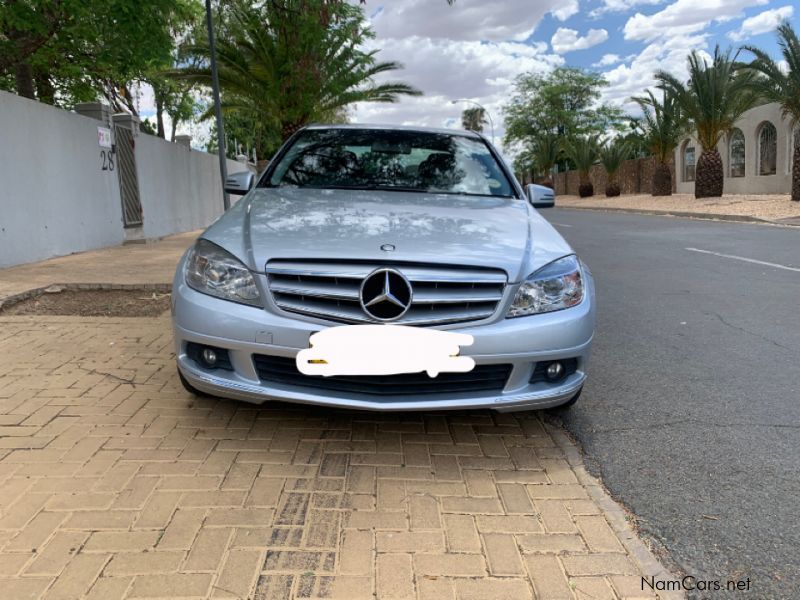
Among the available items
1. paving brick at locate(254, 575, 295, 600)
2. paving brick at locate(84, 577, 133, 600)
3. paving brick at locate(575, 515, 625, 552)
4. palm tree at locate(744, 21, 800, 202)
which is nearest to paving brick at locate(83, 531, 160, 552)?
paving brick at locate(84, 577, 133, 600)

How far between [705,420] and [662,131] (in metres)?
27.6

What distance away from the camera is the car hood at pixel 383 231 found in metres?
2.79

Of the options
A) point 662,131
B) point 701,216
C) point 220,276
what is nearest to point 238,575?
point 220,276

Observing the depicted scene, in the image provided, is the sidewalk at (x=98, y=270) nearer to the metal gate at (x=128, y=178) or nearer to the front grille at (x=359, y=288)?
the metal gate at (x=128, y=178)

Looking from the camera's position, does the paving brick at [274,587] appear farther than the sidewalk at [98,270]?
No

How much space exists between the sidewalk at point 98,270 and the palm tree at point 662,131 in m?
20.9

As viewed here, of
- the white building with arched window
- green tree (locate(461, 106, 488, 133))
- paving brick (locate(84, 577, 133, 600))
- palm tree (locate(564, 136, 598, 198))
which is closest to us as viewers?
paving brick (locate(84, 577, 133, 600))

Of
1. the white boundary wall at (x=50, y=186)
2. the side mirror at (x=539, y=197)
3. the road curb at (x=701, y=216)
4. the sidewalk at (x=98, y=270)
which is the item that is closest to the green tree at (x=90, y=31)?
the white boundary wall at (x=50, y=186)

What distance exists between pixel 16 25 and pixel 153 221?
5.40 meters

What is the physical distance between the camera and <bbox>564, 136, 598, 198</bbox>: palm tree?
40219mm

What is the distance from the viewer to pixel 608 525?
7.69ft

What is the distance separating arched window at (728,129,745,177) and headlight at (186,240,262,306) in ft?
101

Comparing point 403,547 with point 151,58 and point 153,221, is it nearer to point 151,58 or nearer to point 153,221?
point 151,58

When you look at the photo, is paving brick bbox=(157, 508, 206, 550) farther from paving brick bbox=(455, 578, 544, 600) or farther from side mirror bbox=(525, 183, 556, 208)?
side mirror bbox=(525, 183, 556, 208)
